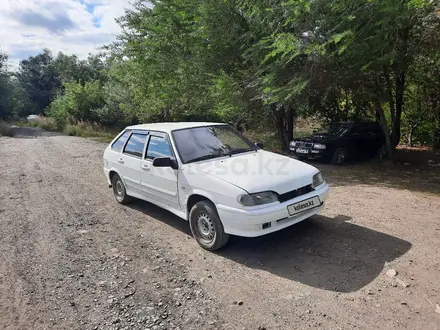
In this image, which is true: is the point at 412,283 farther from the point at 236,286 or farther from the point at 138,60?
the point at 138,60

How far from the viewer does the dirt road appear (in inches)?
113

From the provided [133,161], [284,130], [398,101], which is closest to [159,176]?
[133,161]

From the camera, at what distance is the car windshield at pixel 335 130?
11.0 m

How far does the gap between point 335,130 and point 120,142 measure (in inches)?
317

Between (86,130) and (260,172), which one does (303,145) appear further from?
(86,130)

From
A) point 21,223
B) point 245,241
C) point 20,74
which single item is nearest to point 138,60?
point 21,223

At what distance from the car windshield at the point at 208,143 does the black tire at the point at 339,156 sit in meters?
6.28

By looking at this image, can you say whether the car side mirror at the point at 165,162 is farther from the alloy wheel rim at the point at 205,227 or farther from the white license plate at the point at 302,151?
the white license plate at the point at 302,151

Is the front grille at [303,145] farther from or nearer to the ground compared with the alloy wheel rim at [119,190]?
farther from the ground

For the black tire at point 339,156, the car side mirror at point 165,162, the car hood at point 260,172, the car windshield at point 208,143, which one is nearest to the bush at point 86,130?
the black tire at point 339,156

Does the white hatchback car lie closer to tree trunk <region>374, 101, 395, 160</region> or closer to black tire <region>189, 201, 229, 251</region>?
black tire <region>189, 201, 229, 251</region>

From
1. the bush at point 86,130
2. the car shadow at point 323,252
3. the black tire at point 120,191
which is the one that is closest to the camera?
the car shadow at point 323,252

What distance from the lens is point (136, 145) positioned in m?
5.48

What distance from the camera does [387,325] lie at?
264cm
